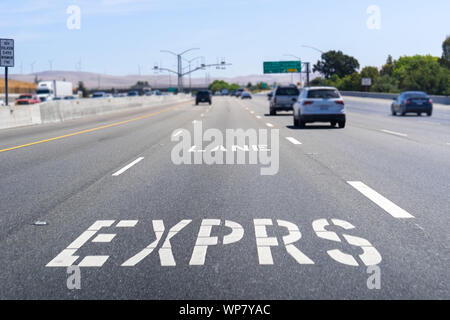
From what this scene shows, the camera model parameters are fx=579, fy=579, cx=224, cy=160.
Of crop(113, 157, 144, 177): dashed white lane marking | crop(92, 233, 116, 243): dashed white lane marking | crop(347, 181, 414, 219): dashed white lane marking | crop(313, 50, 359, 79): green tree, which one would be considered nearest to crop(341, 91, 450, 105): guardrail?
crop(113, 157, 144, 177): dashed white lane marking

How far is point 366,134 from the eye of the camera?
20.2 metres

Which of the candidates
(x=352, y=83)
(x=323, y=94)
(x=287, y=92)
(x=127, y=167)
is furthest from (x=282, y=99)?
(x=352, y=83)

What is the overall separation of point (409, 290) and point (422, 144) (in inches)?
502

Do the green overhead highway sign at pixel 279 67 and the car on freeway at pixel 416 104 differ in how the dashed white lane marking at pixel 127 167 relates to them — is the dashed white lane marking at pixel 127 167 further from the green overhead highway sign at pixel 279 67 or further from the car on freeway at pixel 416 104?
the green overhead highway sign at pixel 279 67

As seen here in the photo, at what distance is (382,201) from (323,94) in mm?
15922

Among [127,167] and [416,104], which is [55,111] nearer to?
[416,104]

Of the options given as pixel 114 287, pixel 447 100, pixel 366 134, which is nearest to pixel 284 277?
pixel 114 287

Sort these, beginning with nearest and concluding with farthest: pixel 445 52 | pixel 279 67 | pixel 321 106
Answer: pixel 321 106 → pixel 279 67 → pixel 445 52

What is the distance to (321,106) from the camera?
75.4 ft

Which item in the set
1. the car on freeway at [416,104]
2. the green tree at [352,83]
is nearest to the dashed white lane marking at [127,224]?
the car on freeway at [416,104]

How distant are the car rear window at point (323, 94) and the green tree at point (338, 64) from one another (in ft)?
522

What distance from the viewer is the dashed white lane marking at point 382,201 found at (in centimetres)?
693

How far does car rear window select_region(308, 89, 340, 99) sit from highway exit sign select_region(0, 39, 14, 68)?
18.7 metres
